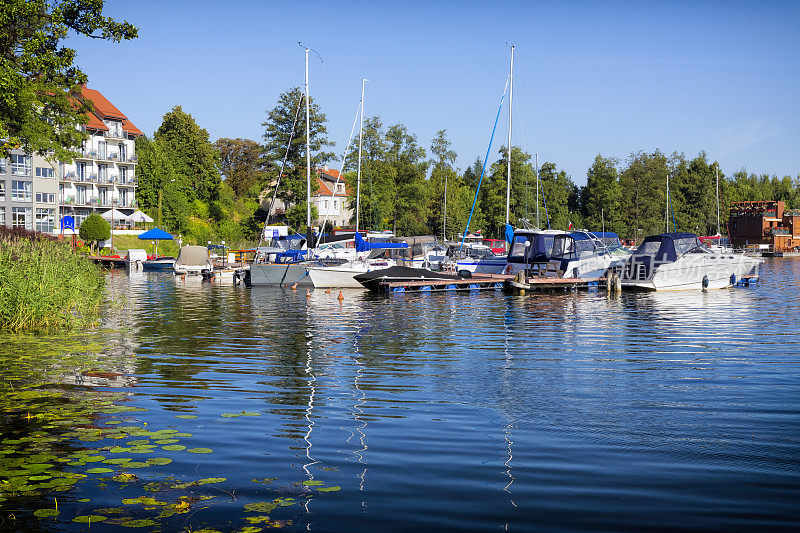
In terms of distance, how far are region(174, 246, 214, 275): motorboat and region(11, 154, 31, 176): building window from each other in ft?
132

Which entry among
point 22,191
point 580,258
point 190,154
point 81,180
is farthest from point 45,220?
point 580,258

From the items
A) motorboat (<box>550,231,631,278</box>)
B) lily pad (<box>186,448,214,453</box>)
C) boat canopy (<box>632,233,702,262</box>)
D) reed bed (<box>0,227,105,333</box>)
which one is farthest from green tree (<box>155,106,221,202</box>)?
lily pad (<box>186,448,214,453</box>)

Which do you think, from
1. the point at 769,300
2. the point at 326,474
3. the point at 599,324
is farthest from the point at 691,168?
the point at 326,474

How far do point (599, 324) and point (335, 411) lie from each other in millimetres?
16124

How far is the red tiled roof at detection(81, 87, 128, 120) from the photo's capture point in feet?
338

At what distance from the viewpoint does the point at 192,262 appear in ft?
192

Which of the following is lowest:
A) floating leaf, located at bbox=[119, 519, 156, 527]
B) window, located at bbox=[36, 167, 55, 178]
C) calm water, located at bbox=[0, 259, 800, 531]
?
calm water, located at bbox=[0, 259, 800, 531]

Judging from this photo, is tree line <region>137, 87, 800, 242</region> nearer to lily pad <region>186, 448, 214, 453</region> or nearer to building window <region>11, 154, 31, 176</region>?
building window <region>11, 154, 31, 176</region>

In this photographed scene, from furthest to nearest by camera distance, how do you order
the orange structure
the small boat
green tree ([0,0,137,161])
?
the orange structure, the small boat, green tree ([0,0,137,161])

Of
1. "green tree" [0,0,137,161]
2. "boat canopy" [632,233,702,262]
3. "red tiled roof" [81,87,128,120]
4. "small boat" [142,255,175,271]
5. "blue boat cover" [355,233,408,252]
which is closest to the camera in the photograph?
"green tree" [0,0,137,161]

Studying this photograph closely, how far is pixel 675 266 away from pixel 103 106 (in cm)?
8880

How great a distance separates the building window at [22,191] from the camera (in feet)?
282

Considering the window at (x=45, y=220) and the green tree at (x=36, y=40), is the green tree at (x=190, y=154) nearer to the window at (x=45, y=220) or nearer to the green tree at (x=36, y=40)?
the window at (x=45, y=220)

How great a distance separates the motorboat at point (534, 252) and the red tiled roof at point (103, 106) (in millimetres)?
76252
